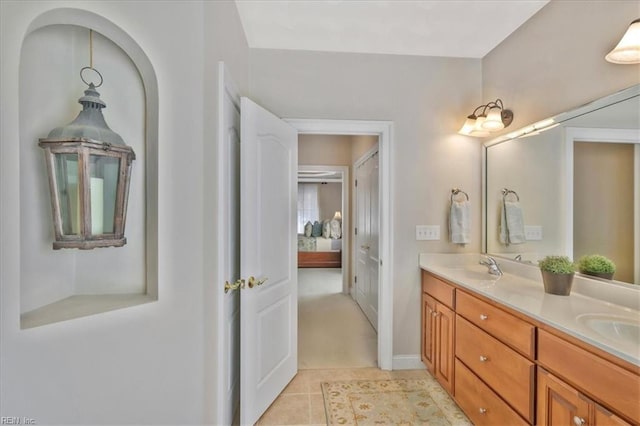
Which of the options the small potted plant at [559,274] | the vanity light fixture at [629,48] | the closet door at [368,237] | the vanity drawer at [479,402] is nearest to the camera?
the vanity light fixture at [629,48]

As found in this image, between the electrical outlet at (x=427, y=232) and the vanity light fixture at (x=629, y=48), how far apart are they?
1440mm

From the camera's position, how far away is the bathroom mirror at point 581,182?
55.0 inches

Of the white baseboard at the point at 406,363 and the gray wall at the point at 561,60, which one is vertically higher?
the gray wall at the point at 561,60

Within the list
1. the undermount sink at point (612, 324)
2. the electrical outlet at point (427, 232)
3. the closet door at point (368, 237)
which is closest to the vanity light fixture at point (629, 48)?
the undermount sink at point (612, 324)

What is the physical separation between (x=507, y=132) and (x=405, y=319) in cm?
168

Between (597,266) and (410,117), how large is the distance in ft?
5.17

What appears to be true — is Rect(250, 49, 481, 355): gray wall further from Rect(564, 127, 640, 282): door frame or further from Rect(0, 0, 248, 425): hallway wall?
Rect(0, 0, 248, 425): hallway wall

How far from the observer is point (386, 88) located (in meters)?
2.43

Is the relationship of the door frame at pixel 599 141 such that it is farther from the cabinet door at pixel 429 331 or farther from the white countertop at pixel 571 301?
the cabinet door at pixel 429 331

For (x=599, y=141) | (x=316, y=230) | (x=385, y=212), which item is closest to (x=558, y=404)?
(x=599, y=141)

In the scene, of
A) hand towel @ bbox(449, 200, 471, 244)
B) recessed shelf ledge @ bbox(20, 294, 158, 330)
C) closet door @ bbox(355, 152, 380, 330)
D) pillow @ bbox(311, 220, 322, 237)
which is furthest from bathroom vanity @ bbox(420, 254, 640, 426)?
pillow @ bbox(311, 220, 322, 237)

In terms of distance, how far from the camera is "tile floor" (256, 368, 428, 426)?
6.06 feet

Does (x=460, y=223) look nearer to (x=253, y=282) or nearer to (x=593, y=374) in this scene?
(x=593, y=374)

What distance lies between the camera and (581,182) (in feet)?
5.40
